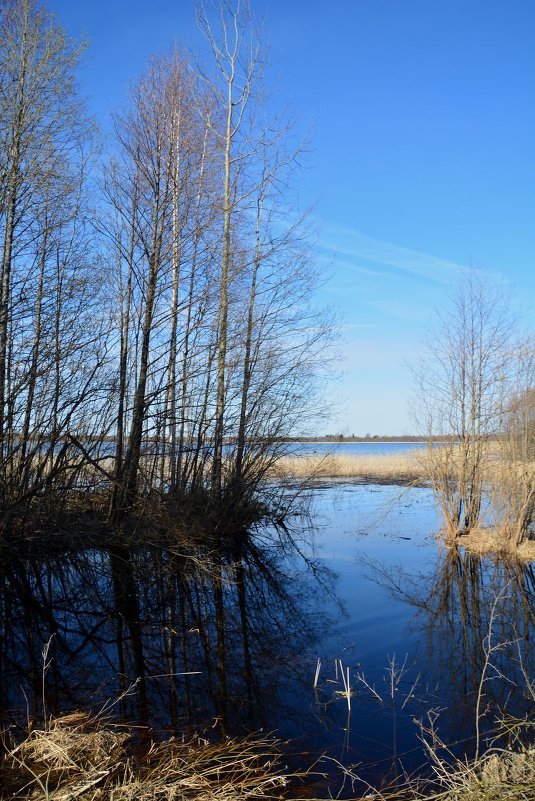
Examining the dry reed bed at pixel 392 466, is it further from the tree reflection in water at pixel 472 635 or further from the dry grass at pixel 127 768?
the dry grass at pixel 127 768

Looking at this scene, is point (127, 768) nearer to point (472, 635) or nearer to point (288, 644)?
point (288, 644)

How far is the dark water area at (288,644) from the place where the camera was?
14.8ft

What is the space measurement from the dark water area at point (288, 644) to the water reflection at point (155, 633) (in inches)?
0.9

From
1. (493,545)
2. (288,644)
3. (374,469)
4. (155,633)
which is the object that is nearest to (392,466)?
(374,469)

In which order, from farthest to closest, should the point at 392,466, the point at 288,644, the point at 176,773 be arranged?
the point at 392,466
the point at 288,644
the point at 176,773

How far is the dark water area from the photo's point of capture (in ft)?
14.8

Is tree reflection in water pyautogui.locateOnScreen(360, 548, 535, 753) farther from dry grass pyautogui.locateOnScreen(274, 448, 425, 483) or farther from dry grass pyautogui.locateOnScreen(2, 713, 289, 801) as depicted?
dry grass pyautogui.locateOnScreen(274, 448, 425, 483)

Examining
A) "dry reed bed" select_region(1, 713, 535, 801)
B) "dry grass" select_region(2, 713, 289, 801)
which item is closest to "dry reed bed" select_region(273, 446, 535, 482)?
"dry reed bed" select_region(1, 713, 535, 801)

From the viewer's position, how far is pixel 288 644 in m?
6.54

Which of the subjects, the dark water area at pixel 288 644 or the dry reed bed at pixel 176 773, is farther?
the dark water area at pixel 288 644

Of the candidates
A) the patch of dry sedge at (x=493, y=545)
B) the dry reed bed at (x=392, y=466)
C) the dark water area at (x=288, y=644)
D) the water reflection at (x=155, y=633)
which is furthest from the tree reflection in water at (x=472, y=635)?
the dry reed bed at (x=392, y=466)

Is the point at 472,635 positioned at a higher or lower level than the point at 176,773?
lower

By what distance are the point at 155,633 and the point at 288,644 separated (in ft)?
4.65

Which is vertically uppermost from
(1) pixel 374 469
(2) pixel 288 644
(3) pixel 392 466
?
(3) pixel 392 466
